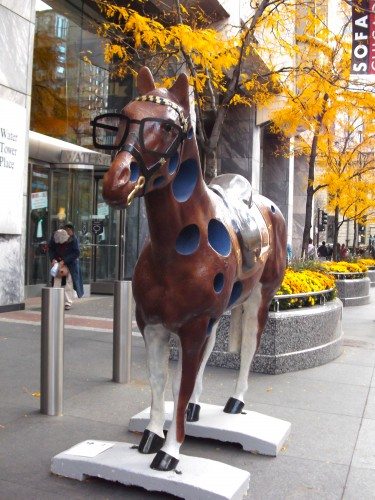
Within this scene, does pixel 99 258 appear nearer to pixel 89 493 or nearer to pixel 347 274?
pixel 347 274

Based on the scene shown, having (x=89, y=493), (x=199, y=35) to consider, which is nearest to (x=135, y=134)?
(x=89, y=493)

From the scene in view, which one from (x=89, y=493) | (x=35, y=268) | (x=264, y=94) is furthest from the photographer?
(x=35, y=268)

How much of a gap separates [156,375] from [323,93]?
12.8m

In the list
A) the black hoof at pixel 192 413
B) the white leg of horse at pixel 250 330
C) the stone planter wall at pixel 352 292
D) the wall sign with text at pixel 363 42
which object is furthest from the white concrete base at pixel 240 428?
the stone planter wall at pixel 352 292

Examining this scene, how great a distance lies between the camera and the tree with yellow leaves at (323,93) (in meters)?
12.6

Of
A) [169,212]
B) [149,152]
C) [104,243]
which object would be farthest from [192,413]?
[104,243]

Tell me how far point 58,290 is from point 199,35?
6236mm

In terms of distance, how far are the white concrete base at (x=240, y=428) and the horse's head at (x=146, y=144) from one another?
7.33ft

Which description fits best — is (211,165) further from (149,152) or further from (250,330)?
(149,152)

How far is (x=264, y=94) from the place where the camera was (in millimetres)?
14234

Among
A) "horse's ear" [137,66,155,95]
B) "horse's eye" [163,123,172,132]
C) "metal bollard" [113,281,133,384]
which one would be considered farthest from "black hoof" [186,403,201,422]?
"horse's ear" [137,66,155,95]

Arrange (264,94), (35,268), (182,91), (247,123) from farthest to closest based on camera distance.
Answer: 1. (247,123)
2. (35,268)
3. (264,94)
4. (182,91)

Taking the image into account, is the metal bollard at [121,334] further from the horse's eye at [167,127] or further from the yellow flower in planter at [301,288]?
the horse's eye at [167,127]

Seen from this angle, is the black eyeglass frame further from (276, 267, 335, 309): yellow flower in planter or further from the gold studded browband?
(276, 267, 335, 309): yellow flower in planter
